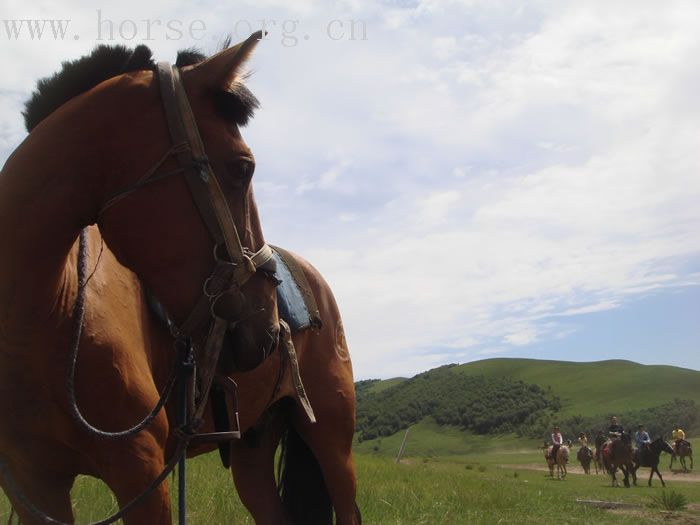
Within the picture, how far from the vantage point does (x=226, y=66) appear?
A: 2164 millimetres

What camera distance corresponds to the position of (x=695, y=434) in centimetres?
5288

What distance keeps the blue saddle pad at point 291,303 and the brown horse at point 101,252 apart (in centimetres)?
152

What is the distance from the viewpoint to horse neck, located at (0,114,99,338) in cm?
211

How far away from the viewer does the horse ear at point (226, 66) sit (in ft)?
7.01

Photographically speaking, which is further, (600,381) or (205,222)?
(600,381)

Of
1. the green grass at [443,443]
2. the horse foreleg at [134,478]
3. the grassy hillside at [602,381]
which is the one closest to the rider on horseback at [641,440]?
the horse foreleg at [134,478]

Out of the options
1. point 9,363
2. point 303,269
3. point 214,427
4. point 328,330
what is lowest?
point 214,427

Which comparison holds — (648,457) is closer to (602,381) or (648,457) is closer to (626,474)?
(626,474)

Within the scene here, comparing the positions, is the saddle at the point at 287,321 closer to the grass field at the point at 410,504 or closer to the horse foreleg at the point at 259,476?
the horse foreleg at the point at 259,476

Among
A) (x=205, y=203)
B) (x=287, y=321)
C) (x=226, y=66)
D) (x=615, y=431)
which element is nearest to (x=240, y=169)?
(x=205, y=203)

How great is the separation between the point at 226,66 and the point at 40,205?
0.72 m

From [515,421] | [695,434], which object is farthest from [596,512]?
[515,421]

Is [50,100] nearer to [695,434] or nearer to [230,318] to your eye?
[230,318]

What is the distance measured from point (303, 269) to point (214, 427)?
5.24 ft
